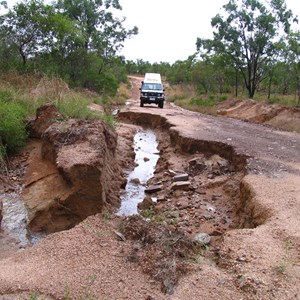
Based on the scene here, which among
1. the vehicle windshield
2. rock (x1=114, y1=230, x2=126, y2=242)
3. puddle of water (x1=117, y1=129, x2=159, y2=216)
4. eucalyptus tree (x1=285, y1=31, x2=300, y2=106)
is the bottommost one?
puddle of water (x1=117, y1=129, x2=159, y2=216)

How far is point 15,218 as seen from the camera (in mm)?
6000

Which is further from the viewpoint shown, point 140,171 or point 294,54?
point 294,54

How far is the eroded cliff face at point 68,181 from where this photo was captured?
620 centimetres

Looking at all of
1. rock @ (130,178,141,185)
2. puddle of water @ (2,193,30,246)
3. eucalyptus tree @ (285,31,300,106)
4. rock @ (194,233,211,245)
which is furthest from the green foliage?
eucalyptus tree @ (285,31,300,106)

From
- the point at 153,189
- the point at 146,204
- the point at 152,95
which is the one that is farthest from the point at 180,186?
the point at 152,95

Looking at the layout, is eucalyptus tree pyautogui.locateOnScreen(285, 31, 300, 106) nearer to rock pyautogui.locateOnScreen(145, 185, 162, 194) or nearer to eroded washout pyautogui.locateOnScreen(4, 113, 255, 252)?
eroded washout pyautogui.locateOnScreen(4, 113, 255, 252)

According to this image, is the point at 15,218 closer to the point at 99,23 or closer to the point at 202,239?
the point at 202,239

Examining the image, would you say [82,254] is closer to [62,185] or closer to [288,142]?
[62,185]

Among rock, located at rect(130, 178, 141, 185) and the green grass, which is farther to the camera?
rock, located at rect(130, 178, 141, 185)

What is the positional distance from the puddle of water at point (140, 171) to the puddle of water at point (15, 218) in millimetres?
1682

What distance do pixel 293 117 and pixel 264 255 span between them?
13353 millimetres

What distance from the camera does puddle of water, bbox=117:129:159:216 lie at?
7293 millimetres

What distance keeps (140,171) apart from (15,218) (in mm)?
4199

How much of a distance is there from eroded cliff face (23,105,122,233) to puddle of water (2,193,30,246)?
119 mm
